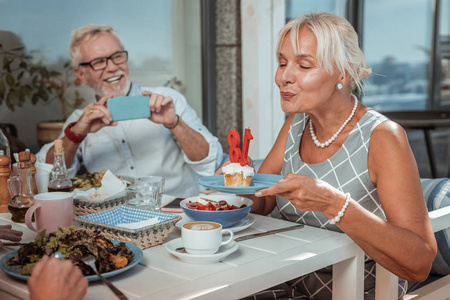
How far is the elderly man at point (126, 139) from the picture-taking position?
2.71 metres

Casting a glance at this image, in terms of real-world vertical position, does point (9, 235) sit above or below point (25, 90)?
below

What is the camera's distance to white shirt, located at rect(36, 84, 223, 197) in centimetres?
276

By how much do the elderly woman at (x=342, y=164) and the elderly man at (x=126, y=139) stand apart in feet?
2.82

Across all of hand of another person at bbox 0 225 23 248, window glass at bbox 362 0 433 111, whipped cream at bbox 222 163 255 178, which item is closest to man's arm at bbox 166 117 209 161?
whipped cream at bbox 222 163 255 178

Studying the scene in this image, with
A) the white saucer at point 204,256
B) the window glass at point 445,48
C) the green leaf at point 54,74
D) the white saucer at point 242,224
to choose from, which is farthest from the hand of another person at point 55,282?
the window glass at point 445,48

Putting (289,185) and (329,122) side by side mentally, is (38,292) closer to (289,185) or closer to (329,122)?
(289,185)

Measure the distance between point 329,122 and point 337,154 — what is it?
0.44ft

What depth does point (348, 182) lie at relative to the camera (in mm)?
1642

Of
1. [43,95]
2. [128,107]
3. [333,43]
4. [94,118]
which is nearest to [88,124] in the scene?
[94,118]

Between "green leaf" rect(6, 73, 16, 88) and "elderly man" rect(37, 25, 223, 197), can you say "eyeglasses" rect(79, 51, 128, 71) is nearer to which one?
"elderly man" rect(37, 25, 223, 197)

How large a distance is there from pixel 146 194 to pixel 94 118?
0.78 m

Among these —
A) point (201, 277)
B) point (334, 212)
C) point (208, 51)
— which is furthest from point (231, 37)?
point (201, 277)

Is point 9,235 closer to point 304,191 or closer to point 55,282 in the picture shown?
point 55,282

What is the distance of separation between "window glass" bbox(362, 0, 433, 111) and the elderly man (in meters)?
4.82
